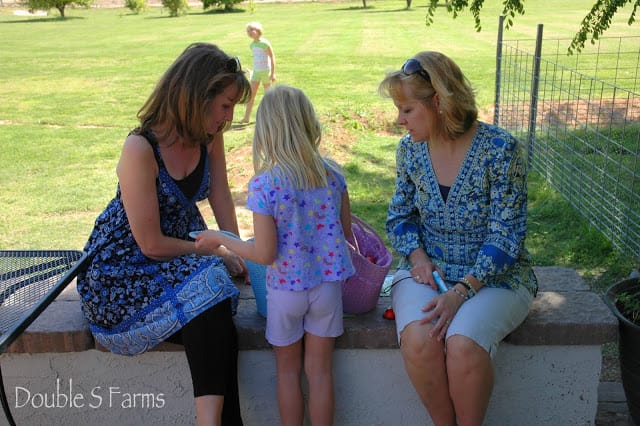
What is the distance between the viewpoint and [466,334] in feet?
7.13

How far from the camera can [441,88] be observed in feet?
7.77

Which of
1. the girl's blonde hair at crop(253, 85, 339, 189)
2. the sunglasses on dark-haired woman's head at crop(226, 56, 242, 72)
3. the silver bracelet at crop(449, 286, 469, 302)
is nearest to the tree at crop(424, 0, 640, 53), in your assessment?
the sunglasses on dark-haired woman's head at crop(226, 56, 242, 72)

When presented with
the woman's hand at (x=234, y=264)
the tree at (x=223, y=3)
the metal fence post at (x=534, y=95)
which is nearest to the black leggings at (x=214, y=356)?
the woman's hand at (x=234, y=264)

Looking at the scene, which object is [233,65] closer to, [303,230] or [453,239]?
[303,230]

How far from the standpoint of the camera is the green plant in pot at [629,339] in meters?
2.40

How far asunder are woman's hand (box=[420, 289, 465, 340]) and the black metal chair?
1136 millimetres

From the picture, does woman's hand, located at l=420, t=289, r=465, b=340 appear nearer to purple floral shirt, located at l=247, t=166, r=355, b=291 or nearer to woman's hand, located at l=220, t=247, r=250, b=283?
purple floral shirt, located at l=247, t=166, r=355, b=291

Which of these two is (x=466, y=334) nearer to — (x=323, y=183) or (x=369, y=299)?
(x=369, y=299)

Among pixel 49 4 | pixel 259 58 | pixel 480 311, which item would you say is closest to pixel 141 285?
pixel 480 311

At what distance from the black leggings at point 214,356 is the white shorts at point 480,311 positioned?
0.57 meters

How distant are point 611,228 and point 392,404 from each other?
9.41ft

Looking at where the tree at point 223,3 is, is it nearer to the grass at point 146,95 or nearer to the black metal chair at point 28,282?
the grass at point 146,95

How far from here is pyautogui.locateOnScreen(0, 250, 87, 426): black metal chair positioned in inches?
78.6

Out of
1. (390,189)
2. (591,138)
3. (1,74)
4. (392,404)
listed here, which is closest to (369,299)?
(392,404)
